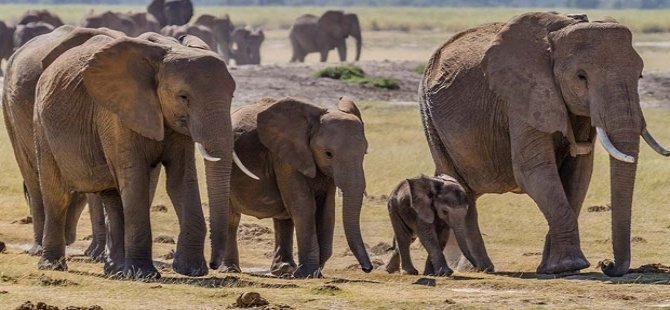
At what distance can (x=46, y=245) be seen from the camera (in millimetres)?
16000

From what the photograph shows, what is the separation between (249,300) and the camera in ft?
42.0

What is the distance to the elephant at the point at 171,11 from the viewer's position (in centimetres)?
5581

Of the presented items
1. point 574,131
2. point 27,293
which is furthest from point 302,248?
point 27,293

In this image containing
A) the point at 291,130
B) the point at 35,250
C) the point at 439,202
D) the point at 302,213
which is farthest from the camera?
the point at 35,250

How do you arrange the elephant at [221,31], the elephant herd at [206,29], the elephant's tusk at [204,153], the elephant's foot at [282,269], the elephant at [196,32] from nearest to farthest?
1. the elephant's tusk at [204,153]
2. the elephant's foot at [282,269]
3. the elephant at [196,32]
4. the elephant herd at [206,29]
5. the elephant at [221,31]

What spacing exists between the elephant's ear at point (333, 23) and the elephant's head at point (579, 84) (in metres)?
39.1

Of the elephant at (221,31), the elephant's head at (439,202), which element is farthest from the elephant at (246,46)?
the elephant's head at (439,202)

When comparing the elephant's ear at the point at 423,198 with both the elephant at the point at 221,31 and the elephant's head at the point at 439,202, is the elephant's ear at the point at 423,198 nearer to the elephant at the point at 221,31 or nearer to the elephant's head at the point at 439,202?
the elephant's head at the point at 439,202

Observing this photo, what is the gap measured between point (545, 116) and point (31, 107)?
180 inches

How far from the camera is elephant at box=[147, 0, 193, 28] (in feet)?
183

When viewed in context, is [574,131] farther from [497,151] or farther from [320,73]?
[320,73]

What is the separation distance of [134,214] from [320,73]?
22057mm

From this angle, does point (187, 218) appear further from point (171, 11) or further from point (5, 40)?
point (171, 11)

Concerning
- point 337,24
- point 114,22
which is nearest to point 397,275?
point 114,22
